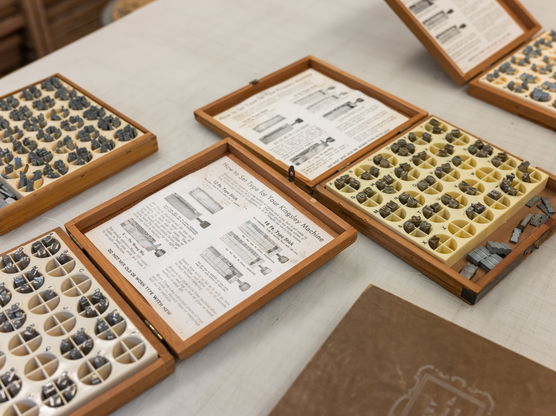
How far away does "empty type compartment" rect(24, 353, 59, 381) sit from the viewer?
0.82 m

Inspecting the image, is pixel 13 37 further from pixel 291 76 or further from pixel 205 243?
pixel 205 243

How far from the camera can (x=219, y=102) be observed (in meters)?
1.35

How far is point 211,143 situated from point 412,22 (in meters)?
0.60

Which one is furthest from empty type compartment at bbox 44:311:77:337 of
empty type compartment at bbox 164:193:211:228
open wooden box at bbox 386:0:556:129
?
open wooden box at bbox 386:0:556:129

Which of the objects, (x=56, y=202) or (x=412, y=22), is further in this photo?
(x=412, y=22)

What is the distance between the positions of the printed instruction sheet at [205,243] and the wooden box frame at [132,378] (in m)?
0.04

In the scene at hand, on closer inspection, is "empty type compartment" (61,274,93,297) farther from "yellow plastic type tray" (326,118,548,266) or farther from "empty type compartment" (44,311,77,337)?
"yellow plastic type tray" (326,118,548,266)

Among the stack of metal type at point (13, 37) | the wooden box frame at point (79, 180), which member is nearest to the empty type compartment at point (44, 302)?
the wooden box frame at point (79, 180)

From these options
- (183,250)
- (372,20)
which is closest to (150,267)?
(183,250)

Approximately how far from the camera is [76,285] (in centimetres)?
93

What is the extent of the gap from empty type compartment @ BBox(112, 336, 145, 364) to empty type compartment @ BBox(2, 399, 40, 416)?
0.40 feet

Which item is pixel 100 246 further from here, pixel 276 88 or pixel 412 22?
pixel 412 22

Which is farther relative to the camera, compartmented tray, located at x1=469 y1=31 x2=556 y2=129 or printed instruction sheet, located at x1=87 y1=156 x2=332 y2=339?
compartmented tray, located at x1=469 y1=31 x2=556 y2=129

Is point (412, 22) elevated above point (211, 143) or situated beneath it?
elevated above
